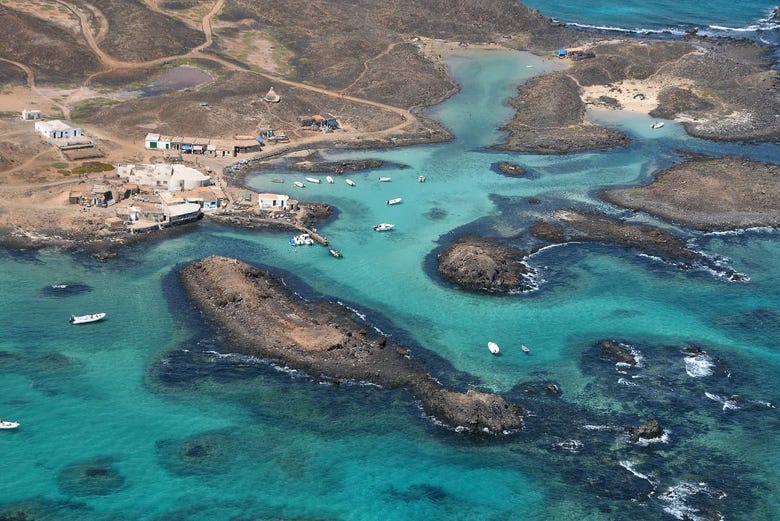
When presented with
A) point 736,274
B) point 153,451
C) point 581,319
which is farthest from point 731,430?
point 153,451

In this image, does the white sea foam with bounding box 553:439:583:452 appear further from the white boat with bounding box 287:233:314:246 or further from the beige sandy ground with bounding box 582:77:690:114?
the beige sandy ground with bounding box 582:77:690:114

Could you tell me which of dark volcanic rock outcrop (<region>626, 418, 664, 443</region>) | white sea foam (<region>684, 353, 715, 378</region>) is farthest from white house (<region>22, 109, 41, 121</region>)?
white sea foam (<region>684, 353, 715, 378</region>)

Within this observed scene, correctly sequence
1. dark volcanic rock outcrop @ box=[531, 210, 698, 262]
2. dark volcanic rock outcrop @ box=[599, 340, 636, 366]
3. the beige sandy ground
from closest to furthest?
1. dark volcanic rock outcrop @ box=[599, 340, 636, 366]
2. dark volcanic rock outcrop @ box=[531, 210, 698, 262]
3. the beige sandy ground

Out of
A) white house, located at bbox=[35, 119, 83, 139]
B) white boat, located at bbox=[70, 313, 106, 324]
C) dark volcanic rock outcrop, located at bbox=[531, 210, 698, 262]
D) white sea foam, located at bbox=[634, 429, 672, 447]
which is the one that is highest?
white house, located at bbox=[35, 119, 83, 139]

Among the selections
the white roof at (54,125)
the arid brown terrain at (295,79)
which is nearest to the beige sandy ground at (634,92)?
the arid brown terrain at (295,79)

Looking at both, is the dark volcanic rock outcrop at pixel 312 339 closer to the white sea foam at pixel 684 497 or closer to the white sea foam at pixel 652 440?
the white sea foam at pixel 652 440
